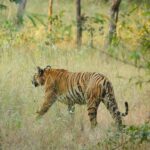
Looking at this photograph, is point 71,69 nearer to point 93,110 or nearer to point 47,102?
point 47,102

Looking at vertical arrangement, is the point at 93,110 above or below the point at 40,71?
below

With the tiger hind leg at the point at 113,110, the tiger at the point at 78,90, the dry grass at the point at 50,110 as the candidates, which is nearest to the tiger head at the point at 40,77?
the tiger at the point at 78,90

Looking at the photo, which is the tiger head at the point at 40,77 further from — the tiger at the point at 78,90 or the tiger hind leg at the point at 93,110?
the tiger hind leg at the point at 93,110

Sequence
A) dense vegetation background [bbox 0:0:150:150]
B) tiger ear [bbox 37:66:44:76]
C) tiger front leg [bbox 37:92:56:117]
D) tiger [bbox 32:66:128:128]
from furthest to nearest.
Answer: tiger ear [bbox 37:66:44:76], tiger front leg [bbox 37:92:56:117], tiger [bbox 32:66:128:128], dense vegetation background [bbox 0:0:150:150]

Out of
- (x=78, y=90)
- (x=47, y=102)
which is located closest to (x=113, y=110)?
(x=78, y=90)

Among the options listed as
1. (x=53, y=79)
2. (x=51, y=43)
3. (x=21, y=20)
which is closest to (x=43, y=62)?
Answer: (x=51, y=43)

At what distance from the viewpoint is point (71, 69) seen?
35.4 ft

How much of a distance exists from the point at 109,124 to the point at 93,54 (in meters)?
4.84

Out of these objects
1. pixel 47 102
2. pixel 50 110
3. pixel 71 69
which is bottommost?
pixel 50 110

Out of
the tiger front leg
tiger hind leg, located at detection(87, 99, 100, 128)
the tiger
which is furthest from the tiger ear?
tiger hind leg, located at detection(87, 99, 100, 128)

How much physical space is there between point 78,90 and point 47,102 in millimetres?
452

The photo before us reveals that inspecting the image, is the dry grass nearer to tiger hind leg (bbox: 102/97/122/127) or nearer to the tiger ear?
tiger hind leg (bbox: 102/97/122/127)

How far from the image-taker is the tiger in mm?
7645

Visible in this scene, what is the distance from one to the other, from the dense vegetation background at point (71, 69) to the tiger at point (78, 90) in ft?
0.51
